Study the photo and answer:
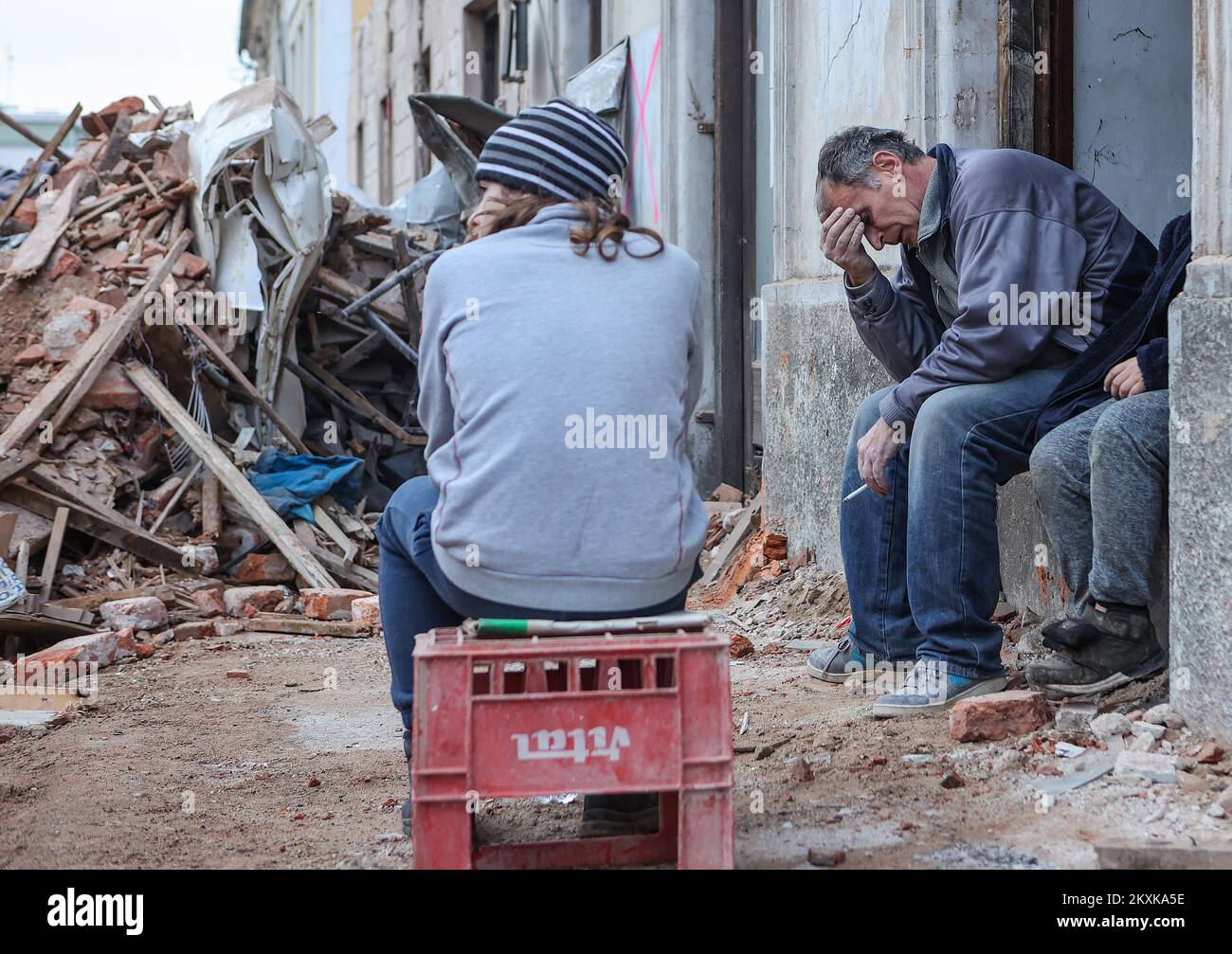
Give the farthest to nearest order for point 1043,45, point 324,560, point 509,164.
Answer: point 324,560, point 1043,45, point 509,164

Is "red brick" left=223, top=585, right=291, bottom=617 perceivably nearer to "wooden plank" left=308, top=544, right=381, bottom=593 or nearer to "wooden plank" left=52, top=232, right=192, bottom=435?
"wooden plank" left=308, top=544, right=381, bottom=593

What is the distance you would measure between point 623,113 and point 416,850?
315 inches

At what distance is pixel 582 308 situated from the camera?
102 inches

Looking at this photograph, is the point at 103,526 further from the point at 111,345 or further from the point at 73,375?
the point at 111,345

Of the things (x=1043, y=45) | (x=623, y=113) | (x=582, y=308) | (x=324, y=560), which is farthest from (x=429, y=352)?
(x=623, y=113)

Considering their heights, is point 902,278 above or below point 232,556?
above

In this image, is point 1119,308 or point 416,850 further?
point 1119,308

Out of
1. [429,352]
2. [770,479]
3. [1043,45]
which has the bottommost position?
[770,479]

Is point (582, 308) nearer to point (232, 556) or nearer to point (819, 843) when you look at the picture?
point (819, 843)

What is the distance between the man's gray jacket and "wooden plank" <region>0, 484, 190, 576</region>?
14.9 ft

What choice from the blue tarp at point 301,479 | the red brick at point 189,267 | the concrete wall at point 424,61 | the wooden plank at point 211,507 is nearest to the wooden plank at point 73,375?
the red brick at point 189,267

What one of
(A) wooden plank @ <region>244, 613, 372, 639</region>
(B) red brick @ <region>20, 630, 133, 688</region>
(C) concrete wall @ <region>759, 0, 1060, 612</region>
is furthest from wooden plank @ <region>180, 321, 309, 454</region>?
(C) concrete wall @ <region>759, 0, 1060, 612</region>

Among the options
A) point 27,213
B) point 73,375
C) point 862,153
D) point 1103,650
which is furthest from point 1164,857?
point 27,213

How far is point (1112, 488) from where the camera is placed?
11.2 ft
